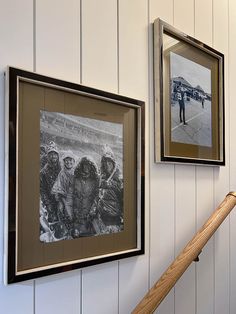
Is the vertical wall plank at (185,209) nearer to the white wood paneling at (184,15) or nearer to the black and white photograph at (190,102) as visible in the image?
the white wood paneling at (184,15)

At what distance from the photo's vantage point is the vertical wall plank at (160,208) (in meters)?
1.17

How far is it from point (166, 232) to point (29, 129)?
0.64 m

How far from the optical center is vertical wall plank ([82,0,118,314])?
970mm

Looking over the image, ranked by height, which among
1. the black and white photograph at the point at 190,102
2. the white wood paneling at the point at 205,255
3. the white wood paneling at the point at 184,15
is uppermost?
the white wood paneling at the point at 184,15

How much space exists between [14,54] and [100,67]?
0.28 metres

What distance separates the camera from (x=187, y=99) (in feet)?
4.30

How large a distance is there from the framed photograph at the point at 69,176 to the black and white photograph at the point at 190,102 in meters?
0.21

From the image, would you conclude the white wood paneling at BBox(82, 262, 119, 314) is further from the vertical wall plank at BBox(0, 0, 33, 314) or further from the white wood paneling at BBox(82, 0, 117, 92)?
the white wood paneling at BBox(82, 0, 117, 92)

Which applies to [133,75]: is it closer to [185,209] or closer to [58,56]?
[58,56]

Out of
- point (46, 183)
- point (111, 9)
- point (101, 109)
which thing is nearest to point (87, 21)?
point (111, 9)

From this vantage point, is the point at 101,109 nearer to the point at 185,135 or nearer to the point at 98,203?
the point at 98,203

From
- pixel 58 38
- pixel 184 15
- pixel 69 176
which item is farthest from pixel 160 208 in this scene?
pixel 184 15

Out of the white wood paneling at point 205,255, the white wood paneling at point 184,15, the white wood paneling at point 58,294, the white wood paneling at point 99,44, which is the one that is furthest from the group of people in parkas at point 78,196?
the white wood paneling at point 184,15

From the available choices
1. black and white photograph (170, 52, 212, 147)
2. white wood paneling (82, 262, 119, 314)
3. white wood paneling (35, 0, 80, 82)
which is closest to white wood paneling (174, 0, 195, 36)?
black and white photograph (170, 52, 212, 147)
